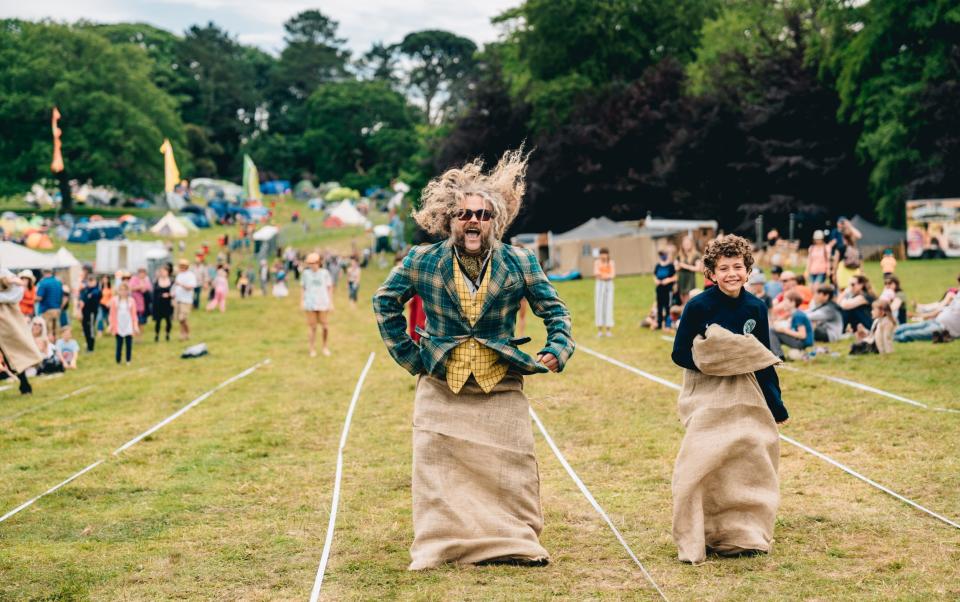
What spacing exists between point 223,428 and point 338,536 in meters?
5.40

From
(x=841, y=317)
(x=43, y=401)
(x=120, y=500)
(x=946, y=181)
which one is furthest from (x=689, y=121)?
(x=120, y=500)

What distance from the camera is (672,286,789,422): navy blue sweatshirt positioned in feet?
20.4

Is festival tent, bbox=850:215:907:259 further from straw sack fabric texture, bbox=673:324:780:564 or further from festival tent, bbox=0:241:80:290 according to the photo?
straw sack fabric texture, bbox=673:324:780:564

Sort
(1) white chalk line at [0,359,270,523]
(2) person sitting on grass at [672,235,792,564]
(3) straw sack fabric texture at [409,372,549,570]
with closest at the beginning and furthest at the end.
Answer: (3) straw sack fabric texture at [409,372,549,570]
(2) person sitting on grass at [672,235,792,564]
(1) white chalk line at [0,359,270,523]

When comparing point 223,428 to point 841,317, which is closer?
point 223,428

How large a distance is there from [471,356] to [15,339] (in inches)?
340

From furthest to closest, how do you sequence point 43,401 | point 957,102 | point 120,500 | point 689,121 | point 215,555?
point 689,121
point 957,102
point 43,401
point 120,500
point 215,555

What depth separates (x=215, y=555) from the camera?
6488 mm

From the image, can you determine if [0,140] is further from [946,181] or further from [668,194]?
[946,181]

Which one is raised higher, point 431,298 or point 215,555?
point 431,298

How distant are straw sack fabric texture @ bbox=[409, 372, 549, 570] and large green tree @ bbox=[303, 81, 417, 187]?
351 ft

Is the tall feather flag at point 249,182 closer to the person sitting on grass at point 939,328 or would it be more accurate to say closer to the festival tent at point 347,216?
the festival tent at point 347,216

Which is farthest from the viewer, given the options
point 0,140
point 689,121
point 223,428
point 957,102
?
point 0,140

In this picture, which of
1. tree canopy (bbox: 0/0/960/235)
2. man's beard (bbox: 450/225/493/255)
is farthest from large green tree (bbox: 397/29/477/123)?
man's beard (bbox: 450/225/493/255)
